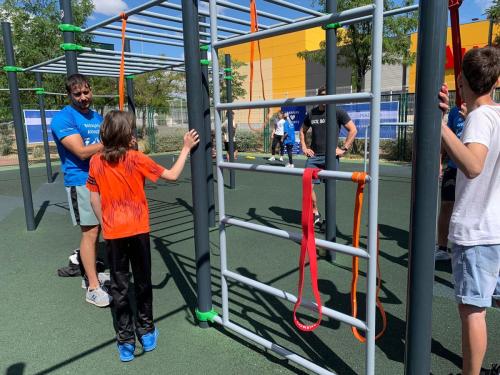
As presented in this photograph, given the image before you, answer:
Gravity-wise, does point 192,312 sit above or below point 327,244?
below

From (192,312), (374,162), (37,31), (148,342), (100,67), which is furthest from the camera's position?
(37,31)

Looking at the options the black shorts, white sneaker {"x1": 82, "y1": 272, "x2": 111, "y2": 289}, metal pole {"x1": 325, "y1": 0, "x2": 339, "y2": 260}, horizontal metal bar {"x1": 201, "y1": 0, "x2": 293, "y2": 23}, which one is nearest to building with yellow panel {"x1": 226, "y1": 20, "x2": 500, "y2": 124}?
horizontal metal bar {"x1": 201, "y1": 0, "x2": 293, "y2": 23}

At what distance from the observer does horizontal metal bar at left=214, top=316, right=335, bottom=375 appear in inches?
79.4

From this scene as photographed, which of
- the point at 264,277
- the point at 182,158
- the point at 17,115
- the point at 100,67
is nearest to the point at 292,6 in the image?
the point at 182,158

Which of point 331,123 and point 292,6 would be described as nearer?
point 292,6

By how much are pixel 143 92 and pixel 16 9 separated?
1209cm

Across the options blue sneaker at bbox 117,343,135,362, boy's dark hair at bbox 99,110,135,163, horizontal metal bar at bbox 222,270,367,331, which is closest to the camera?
horizontal metal bar at bbox 222,270,367,331

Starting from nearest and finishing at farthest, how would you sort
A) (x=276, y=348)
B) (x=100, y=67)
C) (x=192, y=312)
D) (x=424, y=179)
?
(x=424, y=179) → (x=276, y=348) → (x=192, y=312) → (x=100, y=67)

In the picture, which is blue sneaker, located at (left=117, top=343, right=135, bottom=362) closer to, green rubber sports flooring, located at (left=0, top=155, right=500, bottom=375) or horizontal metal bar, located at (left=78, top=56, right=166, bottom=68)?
green rubber sports flooring, located at (left=0, top=155, right=500, bottom=375)

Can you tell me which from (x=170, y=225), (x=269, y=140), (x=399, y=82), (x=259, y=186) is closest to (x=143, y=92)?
(x=269, y=140)

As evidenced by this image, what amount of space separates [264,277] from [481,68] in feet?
7.88

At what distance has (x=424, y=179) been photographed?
1504 millimetres

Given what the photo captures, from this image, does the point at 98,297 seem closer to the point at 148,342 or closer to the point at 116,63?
the point at 148,342

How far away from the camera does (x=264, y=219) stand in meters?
5.63
